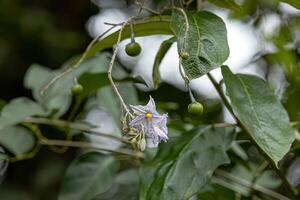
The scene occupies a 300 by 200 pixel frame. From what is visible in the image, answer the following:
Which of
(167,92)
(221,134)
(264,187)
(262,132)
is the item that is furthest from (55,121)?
(167,92)

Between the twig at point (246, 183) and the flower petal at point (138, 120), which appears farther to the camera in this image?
the twig at point (246, 183)

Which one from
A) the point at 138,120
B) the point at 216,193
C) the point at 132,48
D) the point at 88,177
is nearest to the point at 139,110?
the point at 138,120

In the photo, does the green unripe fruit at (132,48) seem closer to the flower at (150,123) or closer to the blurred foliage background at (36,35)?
the flower at (150,123)

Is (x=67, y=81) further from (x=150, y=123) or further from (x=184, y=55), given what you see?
(x=184, y=55)

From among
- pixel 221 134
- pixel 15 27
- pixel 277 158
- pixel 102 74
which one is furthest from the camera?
pixel 15 27

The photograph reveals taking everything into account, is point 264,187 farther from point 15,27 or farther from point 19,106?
point 15,27

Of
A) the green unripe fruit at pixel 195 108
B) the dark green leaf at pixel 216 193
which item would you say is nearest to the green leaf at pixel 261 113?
the green unripe fruit at pixel 195 108

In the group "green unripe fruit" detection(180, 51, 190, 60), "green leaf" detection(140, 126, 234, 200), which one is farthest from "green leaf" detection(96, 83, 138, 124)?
"green unripe fruit" detection(180, 51, 190, 60)
